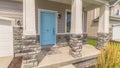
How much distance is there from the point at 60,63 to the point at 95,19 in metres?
11.4

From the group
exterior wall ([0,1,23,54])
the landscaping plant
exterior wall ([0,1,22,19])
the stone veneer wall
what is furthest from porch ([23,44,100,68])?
exterior wall ([0,1,22,19])

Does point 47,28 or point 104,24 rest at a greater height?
point 104,24

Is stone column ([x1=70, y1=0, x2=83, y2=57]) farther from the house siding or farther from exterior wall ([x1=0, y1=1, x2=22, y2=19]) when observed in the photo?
exterior wall ([x1=0, y1=1, x2=22, y2=19])

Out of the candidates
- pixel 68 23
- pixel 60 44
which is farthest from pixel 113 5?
pixel 60 44

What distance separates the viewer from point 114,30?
13.1m

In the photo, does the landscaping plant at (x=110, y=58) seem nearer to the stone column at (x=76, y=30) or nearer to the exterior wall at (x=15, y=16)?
the stone column at (x=76, y=30)

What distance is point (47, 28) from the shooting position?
26.3 feet

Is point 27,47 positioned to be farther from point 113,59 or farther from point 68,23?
point 68,23

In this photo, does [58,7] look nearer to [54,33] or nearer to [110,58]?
[54,33]

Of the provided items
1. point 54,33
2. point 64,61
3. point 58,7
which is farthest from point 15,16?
point 64,61

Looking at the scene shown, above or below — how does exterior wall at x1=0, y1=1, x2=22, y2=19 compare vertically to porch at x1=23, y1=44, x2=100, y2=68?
above

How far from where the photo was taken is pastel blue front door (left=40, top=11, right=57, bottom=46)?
7.78 meters

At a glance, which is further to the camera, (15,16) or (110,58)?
(15,16)

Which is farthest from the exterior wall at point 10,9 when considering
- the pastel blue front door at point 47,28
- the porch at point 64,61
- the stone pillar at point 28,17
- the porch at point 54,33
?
the porch at point 64,61
